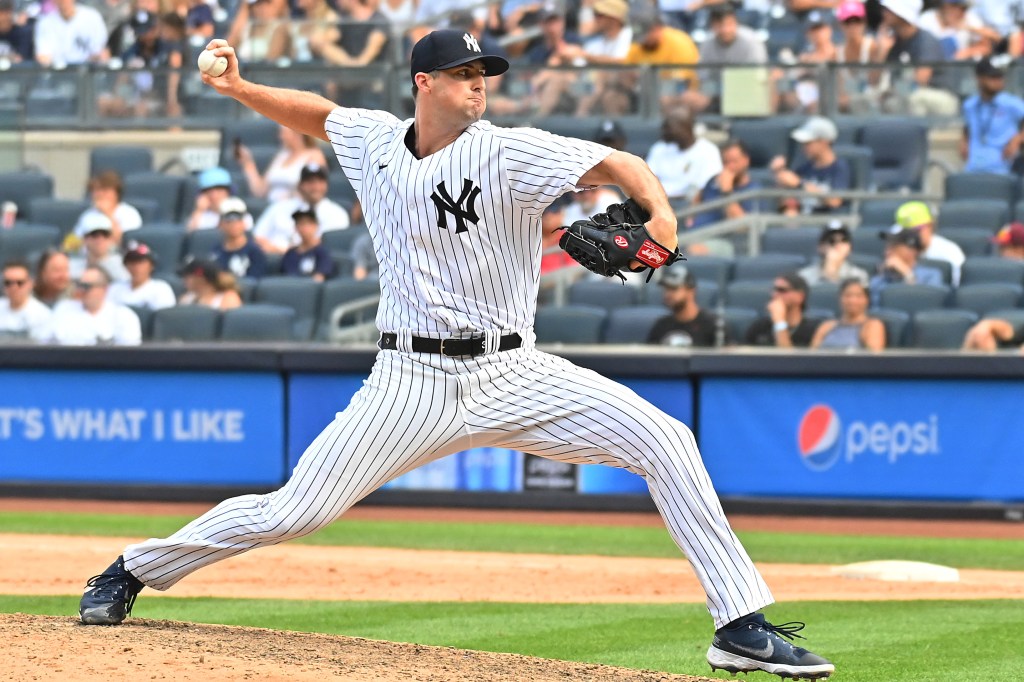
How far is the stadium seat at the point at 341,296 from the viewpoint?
35.4 feet

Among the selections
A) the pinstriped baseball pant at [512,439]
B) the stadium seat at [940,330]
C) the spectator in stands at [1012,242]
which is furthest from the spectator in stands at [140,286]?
the pinstriped baseball pant at [512,439]

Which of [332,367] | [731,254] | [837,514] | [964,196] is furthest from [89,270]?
[964,196]

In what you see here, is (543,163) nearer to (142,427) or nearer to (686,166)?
(142,427)

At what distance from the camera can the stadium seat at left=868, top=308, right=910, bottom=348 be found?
9.94m

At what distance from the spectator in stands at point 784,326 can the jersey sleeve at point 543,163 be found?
5.82 meters

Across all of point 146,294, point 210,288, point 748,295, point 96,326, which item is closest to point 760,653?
point 748,295

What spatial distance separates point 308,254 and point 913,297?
430cm

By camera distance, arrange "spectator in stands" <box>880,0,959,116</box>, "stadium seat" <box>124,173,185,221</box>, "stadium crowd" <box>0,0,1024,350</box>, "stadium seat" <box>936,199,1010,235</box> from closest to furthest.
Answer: "stadium crowd" <box>0,0,1024,350</box>
"stadium seat" <box>936,199,1010,235</box>
"spectator in stands" <box>880,0,959,116</box>
"stadium seat" <box>124,173,185,221</box>

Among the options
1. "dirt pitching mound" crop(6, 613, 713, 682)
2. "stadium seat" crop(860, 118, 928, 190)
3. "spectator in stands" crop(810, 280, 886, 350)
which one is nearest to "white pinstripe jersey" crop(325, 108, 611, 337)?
"dirt pitching mound" crop(6, 613, 713, 682)

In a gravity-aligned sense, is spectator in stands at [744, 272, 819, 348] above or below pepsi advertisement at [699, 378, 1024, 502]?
above

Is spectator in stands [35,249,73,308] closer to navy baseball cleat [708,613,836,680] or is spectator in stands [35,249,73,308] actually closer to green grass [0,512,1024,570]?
Result: green grass [0,512,1024,570]

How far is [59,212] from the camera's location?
13.1m

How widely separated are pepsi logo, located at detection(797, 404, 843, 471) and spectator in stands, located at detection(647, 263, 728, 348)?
0.72m

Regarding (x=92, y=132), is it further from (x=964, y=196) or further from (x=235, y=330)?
(x=964, y=196)
